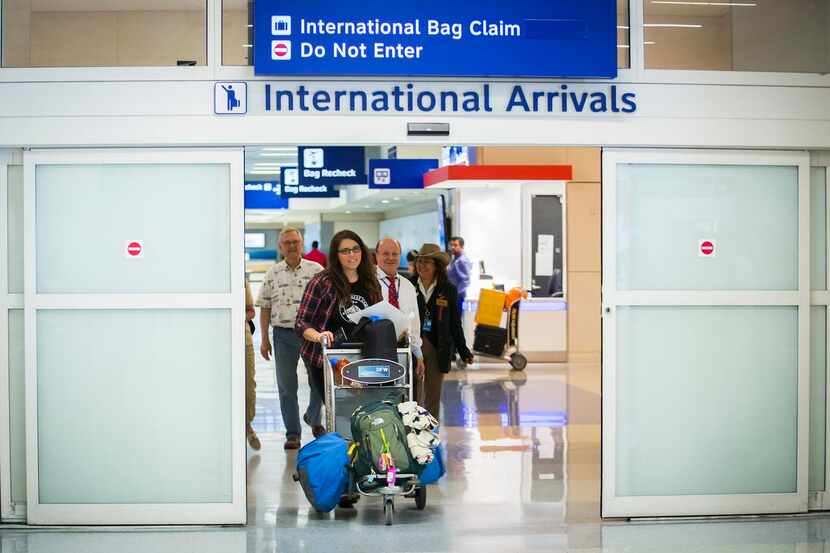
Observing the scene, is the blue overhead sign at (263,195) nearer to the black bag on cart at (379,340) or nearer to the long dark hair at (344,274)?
the long dark hair at (344,274)

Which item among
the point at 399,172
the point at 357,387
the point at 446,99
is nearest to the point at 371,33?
the point at 446,99

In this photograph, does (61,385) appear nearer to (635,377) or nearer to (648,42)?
(635,377)

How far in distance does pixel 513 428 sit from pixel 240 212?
14.7 ft

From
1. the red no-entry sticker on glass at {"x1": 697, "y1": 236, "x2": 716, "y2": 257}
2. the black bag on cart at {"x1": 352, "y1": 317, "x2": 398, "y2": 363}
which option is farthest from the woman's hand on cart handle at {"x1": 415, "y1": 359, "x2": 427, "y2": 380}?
the red no-entry sticker on glass at {"x1": 697, "y1": 236, "x2": 716, "y2": 257}

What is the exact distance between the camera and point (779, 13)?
6469mm

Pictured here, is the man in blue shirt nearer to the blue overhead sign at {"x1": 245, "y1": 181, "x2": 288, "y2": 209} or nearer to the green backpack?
the green backpack

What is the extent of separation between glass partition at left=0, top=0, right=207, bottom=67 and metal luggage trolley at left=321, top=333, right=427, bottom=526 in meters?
1.94

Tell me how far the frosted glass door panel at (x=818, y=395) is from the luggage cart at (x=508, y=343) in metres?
7.80

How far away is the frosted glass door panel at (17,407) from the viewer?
6141mm

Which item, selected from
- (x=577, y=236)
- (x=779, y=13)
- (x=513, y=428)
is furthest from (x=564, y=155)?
(x=779, y=13)

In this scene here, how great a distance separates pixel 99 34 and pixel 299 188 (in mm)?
12762

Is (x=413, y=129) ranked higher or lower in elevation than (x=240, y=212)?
higher

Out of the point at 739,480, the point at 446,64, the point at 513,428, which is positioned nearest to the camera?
the point at 446,64

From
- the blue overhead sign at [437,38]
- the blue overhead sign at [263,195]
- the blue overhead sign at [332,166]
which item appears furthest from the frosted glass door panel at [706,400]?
the blue overhead sign at [263,195]
